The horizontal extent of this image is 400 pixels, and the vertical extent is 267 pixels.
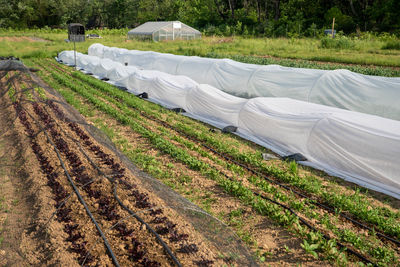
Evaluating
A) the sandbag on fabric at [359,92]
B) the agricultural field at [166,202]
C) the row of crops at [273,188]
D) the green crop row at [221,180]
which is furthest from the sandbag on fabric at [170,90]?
the sandbag on fabric at [359,92]

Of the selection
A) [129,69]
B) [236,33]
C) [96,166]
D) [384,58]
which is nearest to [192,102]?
[96,166]

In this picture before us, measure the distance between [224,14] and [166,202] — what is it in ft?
160

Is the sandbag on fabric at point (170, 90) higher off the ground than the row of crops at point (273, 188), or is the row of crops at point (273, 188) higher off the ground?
the sandbag on fabric at point (170, 90)

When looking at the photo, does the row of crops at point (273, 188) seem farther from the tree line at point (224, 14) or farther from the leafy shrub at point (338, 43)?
the tree line at point (224, 14)

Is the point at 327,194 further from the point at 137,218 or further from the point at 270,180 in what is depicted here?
the point at 137,218

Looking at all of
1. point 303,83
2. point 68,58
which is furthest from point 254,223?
point 68,58

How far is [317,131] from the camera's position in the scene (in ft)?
24.6

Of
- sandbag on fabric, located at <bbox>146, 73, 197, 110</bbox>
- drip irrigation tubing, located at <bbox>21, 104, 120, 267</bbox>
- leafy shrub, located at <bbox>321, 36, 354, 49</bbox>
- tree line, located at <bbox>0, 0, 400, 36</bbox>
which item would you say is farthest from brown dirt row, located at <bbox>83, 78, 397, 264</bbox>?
tree line, located at <bbox>0, 0, 400, 36</bbox>

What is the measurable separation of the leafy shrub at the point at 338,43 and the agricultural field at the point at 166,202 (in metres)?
15.9

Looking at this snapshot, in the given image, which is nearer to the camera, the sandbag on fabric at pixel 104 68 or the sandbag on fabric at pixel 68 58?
the sandbag on fabric at pixel 104 68

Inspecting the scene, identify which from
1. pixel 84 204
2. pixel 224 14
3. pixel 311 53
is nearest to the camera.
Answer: pixel 84 204

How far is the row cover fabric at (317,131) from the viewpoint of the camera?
21.0 feet

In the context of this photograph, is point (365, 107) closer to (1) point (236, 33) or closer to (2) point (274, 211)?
(2) point (274, 211)

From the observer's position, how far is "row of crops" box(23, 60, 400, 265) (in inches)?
188
